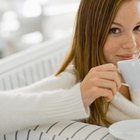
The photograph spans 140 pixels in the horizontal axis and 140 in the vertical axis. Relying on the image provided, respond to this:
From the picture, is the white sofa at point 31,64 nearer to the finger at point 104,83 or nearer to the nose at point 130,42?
the nose at point 130,42

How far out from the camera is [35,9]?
2814mm

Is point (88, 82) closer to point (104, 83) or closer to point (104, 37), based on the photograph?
point (104, 83)

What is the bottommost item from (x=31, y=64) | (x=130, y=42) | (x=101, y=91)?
(x=31, y=64)

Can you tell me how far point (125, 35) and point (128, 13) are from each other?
0.07m

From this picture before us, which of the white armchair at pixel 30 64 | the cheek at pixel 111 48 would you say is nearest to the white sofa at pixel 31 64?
the white armchair at pixel 30 64

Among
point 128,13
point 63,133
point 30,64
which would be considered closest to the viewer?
point 63,133

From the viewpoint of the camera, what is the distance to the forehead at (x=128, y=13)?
3.92 ft

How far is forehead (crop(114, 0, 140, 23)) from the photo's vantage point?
47.1 inches

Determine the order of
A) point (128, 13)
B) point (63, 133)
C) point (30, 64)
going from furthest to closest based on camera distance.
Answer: point (30, 64) → point (128, 13) → point (63, 133)

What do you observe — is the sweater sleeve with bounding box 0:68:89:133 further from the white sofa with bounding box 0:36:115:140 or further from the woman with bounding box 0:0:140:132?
the white sofa with bounding box 0:36:115:140

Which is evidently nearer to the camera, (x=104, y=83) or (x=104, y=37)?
(x=104, y=83)

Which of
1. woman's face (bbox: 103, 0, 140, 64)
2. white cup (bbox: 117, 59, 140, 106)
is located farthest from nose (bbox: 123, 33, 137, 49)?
white cup (bbox: 117, 59, 140, 106)

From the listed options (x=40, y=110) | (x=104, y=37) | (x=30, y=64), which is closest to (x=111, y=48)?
(x=104, y=37)

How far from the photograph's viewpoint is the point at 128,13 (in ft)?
3.92
